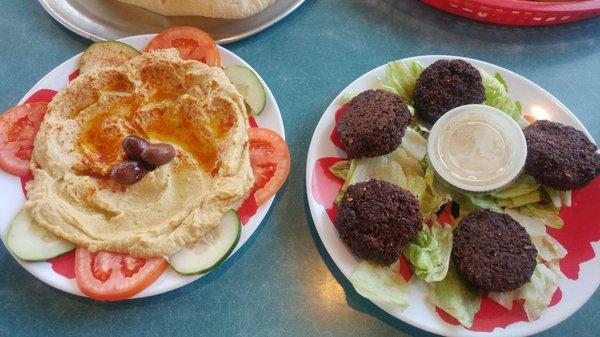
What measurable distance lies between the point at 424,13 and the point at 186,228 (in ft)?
5.88

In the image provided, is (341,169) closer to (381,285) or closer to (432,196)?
(432,196)

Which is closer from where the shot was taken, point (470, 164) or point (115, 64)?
point (470, 164)

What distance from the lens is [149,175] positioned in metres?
2.06

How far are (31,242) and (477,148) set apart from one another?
5.93 feet

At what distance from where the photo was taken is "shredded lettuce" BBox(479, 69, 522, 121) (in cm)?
225

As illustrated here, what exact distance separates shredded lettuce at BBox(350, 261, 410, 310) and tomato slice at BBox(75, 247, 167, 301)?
2.43 feet

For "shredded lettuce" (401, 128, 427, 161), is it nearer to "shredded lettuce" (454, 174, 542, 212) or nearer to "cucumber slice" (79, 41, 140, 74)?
"shredded lettuce" (454, 174, 542, 212)

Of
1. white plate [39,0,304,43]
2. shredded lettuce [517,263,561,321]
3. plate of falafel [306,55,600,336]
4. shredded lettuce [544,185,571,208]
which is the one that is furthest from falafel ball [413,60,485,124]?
white plate [39,0,304,43]

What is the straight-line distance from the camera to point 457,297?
6.29ft

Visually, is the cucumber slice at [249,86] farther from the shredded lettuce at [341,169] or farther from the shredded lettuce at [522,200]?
the shredded lettuce at [522,200]

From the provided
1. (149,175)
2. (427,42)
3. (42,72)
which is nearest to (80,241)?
(149,175)

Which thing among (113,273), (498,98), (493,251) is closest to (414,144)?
(498,98)

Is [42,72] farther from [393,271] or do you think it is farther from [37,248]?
[393,271]

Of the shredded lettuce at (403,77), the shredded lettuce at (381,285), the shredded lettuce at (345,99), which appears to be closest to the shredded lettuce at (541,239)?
the shredded lettuce at (381,285)
